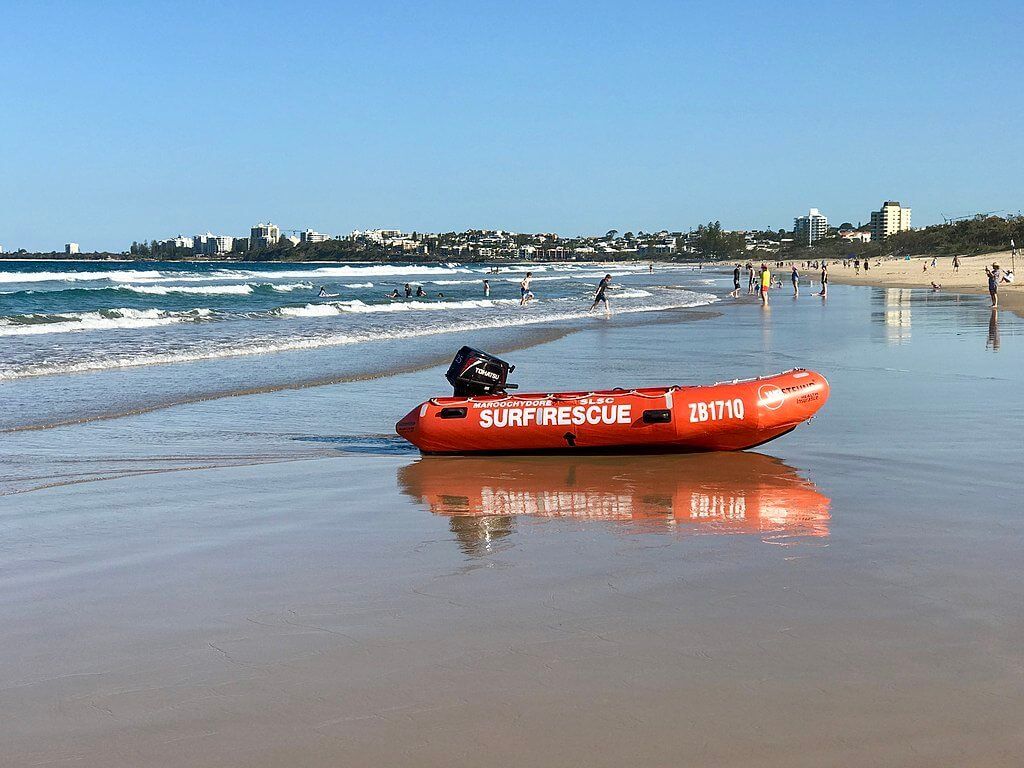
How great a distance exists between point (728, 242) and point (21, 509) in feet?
609

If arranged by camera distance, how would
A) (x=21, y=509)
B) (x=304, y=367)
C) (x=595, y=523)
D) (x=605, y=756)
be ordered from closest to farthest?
1. (x=605, y=756)
2. (x=595, y=523)
3. (x=21, y=509)
4. (x=304, y=367)

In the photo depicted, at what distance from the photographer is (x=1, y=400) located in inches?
464

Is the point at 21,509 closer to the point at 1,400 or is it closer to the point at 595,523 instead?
the point at 595,523

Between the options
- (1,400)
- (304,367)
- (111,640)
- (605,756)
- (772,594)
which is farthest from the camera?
(304,367)

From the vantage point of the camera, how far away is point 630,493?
269 inches

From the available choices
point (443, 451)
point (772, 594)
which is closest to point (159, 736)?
point (772, 594)

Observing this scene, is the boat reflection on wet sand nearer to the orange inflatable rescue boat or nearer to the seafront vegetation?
the orange inflatable rescue boat

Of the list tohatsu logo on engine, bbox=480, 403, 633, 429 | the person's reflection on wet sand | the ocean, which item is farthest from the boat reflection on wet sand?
the person's reflection on wet sand

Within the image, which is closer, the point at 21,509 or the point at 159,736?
the point at 159,736

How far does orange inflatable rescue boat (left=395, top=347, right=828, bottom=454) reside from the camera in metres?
7.99

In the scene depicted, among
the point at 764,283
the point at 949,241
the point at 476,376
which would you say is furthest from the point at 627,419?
the point at 949,241

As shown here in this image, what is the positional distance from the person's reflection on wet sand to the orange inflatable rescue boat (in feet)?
31.2

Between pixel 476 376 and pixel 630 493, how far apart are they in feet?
8.00

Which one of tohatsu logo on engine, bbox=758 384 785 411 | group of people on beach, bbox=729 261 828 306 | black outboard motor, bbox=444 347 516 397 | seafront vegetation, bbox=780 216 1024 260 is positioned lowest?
tohatsu logo on engine, bbox=758 384 785 411
